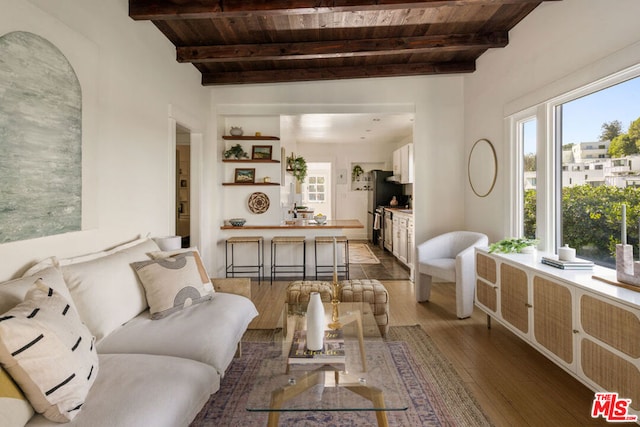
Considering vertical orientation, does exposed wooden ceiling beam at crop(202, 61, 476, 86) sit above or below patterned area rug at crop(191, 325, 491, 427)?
above

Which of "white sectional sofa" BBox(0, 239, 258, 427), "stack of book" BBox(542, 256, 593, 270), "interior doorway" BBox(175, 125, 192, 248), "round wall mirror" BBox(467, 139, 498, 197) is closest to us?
"white sectional sofa" BBox(0, 239, 258, 427)

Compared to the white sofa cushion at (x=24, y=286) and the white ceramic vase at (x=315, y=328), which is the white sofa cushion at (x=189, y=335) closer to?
the white sofa cushion at (x=24, y=286)

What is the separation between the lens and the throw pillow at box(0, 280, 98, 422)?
1123mm

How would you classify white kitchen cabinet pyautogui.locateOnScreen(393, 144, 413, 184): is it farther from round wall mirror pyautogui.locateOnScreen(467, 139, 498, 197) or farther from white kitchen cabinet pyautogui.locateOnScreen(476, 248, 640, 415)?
white kitchen cabinet pyautogui.locateOnScreen(476, 248, 640, 415)

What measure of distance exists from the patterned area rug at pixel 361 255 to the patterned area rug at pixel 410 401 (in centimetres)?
346

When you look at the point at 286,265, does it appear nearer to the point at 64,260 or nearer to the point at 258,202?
the point at 258,202

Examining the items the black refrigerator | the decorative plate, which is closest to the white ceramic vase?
the decorative plate

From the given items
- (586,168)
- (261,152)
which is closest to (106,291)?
(586,168)

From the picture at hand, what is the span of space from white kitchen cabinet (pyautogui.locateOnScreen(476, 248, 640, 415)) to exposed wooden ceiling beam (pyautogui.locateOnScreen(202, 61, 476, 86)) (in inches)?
108

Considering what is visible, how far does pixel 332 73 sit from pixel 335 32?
0.92 metres

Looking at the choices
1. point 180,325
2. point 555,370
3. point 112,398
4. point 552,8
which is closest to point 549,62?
point 552,8

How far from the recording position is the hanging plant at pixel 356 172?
28.9ft

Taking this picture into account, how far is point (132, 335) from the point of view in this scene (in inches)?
72.4

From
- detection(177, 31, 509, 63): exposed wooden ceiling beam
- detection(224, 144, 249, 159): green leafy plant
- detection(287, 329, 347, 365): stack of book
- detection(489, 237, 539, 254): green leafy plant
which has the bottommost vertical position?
detection(287, 329, 347, 365): stack of book
